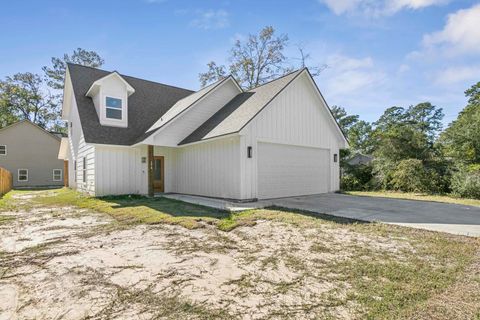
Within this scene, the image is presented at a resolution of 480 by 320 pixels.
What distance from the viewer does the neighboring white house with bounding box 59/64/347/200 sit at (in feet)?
32.8

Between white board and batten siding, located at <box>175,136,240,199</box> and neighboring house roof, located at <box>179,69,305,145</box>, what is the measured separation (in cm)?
41

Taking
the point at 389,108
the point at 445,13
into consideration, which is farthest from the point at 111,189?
the point at 389,108

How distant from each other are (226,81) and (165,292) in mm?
12008

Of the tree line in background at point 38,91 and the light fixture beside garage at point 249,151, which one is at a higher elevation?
the tree line in background at point 38,91

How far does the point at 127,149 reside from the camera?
12.3 metres

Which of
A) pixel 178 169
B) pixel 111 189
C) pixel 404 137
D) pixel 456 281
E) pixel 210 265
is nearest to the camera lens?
pixel 456 281

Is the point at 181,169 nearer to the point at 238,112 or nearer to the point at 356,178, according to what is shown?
the point at 238,112

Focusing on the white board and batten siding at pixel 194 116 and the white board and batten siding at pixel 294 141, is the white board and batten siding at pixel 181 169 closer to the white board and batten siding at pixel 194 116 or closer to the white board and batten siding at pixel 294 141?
the white board and batten siding at pixel 294 141

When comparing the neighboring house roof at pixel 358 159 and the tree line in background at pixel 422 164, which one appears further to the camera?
the neighboring house roof at pixel 358 159

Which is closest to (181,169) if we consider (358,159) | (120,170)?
(120,170)

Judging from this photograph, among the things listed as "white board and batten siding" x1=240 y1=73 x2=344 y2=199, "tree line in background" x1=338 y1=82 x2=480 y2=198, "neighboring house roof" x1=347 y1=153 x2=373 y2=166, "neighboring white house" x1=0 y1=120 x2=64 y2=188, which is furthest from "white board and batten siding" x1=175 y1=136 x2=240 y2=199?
"neighboring white house" x1=0 y1=120 x2=64 y2=188

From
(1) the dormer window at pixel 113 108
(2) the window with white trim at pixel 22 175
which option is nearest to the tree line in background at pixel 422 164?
(1) the dormer window at pixel 113 108

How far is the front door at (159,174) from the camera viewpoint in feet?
42.3

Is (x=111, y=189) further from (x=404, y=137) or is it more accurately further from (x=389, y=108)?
(x=389, y=108)
